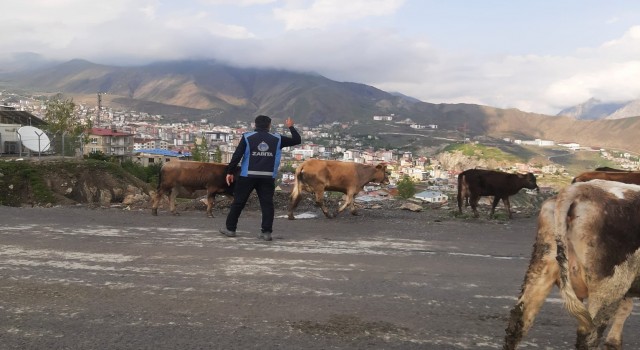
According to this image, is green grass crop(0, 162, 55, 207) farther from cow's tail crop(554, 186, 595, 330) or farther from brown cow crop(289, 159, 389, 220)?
cow's tail crop(554, 186, 595, 330)

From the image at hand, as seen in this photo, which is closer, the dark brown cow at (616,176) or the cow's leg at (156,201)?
the dark brown cow at (616,176)

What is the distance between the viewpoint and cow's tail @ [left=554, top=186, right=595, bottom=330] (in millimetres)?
3592

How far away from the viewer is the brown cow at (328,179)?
13984 millimetres

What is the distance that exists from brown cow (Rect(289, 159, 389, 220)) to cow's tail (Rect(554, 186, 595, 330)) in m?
9.79

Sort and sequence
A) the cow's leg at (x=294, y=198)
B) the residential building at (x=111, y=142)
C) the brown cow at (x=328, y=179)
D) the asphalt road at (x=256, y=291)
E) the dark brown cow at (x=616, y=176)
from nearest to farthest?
the asphalt road at (x=256, y=291)
the dark brown cow at (x=616, y=176)
the cow's leg at (x=294, y=198)
the brown cow at (x=328, y=179)
the residential building at (x=111, y=142)

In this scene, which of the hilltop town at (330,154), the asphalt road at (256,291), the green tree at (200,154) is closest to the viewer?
the asphalt road at (256,291)

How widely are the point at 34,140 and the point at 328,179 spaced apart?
2293 centimetres

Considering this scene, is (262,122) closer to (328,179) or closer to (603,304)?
(328,179)

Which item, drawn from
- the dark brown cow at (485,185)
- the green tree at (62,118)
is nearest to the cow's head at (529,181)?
the dark brown cow at (485,185)

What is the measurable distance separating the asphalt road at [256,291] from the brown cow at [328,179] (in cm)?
386

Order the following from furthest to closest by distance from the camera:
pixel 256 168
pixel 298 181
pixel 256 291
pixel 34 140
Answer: pixel 34 140, pixel 298 181, pixel 256 168, pixel 256 291

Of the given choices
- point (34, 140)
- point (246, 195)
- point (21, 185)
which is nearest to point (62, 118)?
point (34, 140)

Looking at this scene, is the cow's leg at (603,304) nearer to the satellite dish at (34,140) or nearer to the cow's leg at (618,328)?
the cow's leg at (618,328)

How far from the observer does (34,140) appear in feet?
98.3
